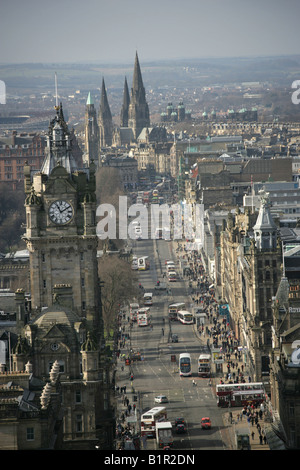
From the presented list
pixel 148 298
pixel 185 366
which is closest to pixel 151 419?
pixel 185 366

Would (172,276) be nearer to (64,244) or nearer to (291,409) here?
(64,244)

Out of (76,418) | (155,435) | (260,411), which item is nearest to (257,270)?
(260,411)

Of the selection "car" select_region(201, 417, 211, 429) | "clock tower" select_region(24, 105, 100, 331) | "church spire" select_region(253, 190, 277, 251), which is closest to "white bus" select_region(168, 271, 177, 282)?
"church spire" select_region(253, 190, 277, 251)

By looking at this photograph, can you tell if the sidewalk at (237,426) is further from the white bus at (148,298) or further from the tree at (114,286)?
the white bus at (148,298)

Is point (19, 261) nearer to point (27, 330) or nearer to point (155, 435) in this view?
point (155, 435)

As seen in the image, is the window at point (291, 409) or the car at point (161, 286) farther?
the car at point (161, 286)

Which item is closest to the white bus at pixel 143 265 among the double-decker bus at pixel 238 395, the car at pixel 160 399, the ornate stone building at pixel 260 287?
the ornate stone building at pixel 260 287
